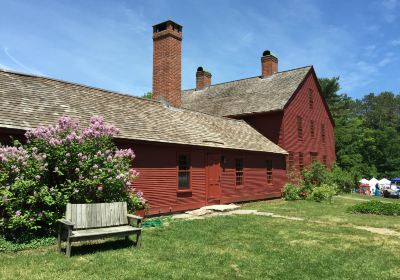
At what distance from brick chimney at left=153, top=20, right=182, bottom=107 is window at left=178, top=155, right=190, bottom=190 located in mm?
5562

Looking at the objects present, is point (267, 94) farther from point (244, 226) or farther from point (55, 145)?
point (55, 145)

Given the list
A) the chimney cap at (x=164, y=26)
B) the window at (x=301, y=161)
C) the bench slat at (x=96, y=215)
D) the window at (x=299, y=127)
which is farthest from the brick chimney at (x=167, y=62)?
the bench slat at (x=96, y=215)

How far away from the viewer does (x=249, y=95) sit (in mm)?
29438

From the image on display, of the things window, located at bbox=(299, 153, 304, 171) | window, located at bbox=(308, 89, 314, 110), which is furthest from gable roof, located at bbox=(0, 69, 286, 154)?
window, located at bbox=(308, 89, 314, 110)

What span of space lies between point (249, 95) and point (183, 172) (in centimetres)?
1482

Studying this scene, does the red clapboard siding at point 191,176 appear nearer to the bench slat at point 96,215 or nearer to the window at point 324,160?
the bench slat at point 96,215

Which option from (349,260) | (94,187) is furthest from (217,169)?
(349,260)

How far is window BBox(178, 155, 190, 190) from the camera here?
1614 cm

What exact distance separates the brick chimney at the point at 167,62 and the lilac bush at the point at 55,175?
11.1 meters

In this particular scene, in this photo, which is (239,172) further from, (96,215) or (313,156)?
(96,215)

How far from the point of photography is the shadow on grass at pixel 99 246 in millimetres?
8289

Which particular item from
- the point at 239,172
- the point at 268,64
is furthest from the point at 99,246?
the point at 268,64

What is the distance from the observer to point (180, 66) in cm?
2184

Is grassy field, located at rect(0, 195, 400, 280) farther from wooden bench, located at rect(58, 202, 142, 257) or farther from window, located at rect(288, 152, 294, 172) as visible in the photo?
window, located at rect(288, 152, 294, 172)
